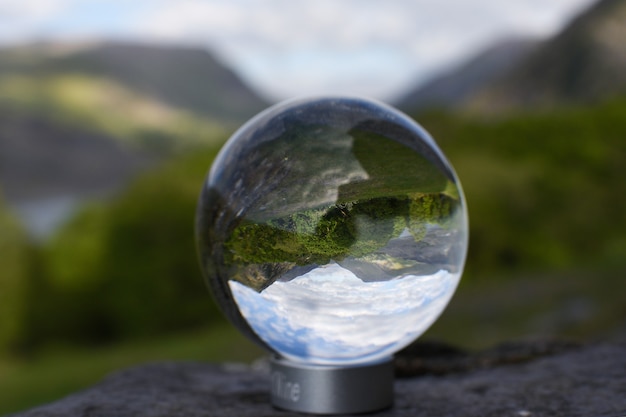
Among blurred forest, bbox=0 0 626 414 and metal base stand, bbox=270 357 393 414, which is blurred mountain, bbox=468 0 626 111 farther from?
metal base stand, bbox=270 357 393 414

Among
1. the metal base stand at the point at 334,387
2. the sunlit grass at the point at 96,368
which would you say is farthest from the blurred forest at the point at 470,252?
the metal base stand at the point at 334,387

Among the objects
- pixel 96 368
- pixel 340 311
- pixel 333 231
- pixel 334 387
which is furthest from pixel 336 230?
pixel 96 368

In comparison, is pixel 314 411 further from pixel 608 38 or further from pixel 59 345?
pixel 608 38

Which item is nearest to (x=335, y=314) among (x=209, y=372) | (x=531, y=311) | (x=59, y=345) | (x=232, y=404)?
(x=232, y=404)

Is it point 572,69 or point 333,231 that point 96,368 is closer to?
point 333,231

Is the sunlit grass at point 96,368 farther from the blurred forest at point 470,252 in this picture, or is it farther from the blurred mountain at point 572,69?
the blurred mountain at point 572,69

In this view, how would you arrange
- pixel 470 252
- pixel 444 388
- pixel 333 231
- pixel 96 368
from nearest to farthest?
pixel 333 231
pixel 444 388
pixel 96 368
pixel 470 252
